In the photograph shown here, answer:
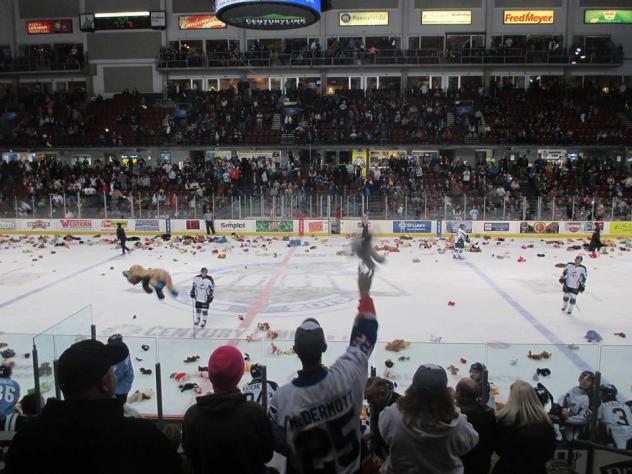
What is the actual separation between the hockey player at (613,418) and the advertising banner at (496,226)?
19780 mm

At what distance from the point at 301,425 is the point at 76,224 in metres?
25.3

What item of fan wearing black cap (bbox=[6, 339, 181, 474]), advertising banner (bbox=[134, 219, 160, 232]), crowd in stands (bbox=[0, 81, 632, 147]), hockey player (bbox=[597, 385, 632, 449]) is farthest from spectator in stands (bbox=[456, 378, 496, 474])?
crowd in stands (bbox=[0, 81, 632, 147])

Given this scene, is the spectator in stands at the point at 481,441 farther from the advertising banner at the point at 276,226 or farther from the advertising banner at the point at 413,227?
the advertising banner at the point at 276,226

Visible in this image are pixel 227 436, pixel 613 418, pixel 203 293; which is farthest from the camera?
pixel 203 293

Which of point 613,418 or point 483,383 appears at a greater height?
point 483,383

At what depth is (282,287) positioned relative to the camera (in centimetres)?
1468

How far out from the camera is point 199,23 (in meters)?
35.1

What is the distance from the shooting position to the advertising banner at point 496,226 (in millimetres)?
24033

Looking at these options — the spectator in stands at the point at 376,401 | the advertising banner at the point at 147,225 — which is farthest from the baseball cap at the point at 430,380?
the advertising banner at the point at 147,225

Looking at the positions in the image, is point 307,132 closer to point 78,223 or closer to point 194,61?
point 194,61

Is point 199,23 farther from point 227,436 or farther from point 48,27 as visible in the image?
point 227,436

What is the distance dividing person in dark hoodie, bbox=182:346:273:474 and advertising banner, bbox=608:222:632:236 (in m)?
24.6

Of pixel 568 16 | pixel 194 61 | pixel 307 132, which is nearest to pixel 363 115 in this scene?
pixel 307 132

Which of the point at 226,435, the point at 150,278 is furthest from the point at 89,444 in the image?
the point at 150,278
